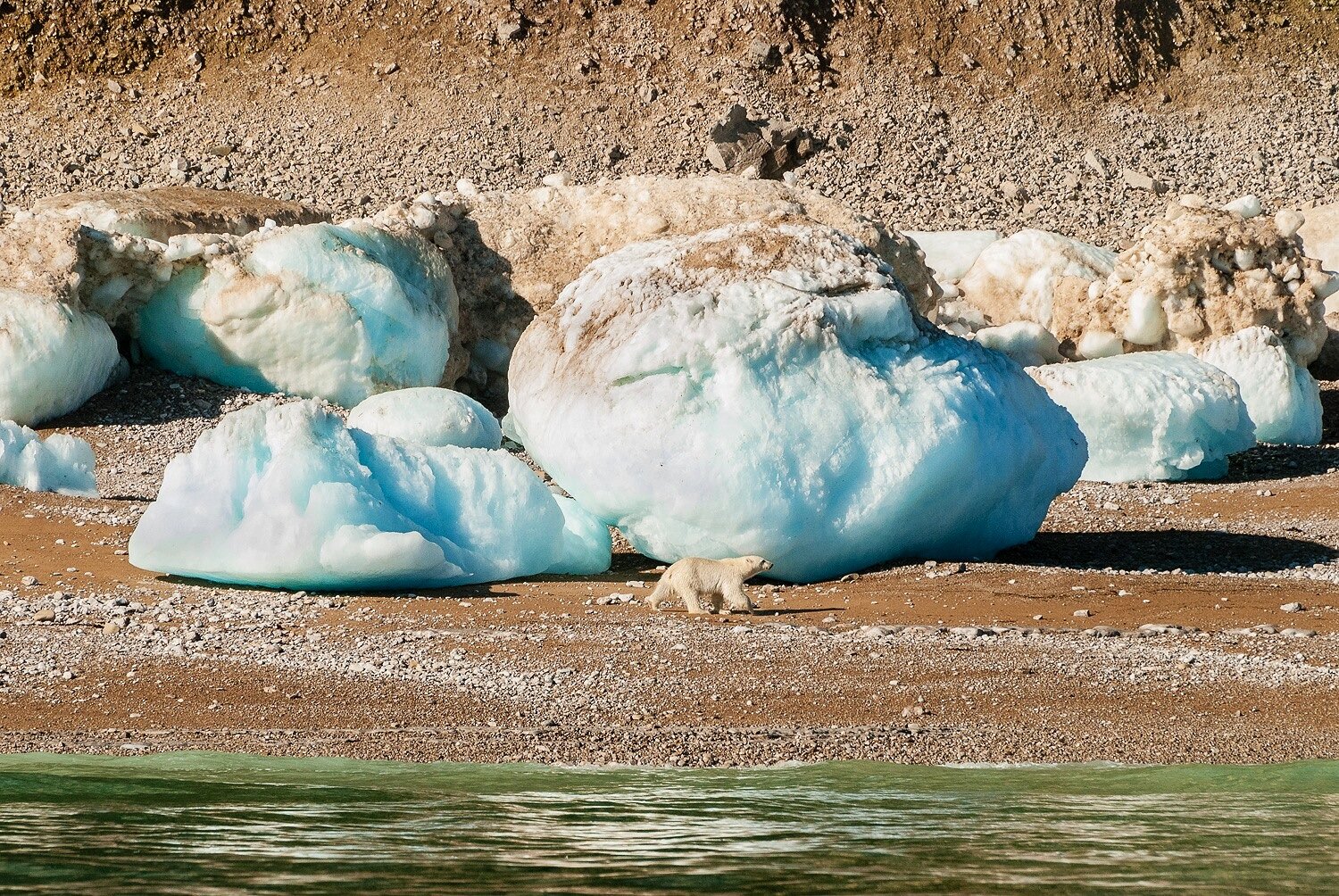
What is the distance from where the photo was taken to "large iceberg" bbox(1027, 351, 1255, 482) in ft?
36.8

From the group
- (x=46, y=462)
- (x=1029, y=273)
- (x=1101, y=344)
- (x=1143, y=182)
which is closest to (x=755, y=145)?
(x=1143, y=182)

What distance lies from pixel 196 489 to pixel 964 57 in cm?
2104

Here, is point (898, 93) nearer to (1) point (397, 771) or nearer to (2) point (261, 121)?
(2) point (261, 121)

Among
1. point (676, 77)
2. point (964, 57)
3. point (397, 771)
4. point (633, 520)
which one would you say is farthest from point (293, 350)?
point (964, 57)

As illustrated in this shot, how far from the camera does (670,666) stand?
599cm

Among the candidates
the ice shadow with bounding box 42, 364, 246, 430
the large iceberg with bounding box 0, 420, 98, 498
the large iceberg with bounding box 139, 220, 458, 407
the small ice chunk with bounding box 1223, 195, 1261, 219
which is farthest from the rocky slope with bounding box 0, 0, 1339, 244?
the large iceberg with bounding box 0, 420, 98, 498

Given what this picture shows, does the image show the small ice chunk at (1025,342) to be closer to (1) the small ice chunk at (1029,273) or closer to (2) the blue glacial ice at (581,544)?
(1) the small ice chunk at (1029,273)

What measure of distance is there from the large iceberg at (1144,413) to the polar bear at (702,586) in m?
4.58

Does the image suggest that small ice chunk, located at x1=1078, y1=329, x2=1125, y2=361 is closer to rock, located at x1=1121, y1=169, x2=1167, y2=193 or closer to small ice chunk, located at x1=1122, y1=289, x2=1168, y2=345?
small ice chunk, located at x1=1122, y1=289, x2=1168, y2=345

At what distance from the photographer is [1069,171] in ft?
79.2

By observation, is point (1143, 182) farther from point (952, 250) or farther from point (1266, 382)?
point (1266, 382)

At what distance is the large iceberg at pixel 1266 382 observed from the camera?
12.8m

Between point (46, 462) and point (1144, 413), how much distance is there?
248 inches

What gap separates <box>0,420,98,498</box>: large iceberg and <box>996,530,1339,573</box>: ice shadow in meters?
4.66
